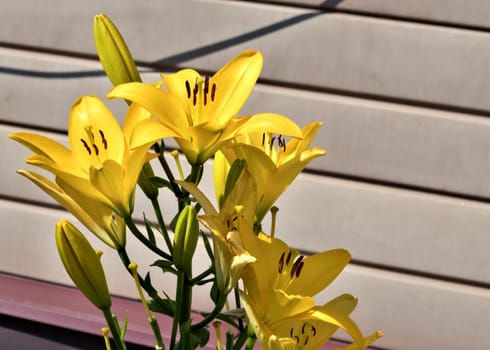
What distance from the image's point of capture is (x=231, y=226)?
1.90 ft

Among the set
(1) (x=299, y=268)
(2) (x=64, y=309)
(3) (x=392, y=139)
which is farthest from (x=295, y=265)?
(2) (x=64, y=309)

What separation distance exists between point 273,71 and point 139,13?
0.93 feet

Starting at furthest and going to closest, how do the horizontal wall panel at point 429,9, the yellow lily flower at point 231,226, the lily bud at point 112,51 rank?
1. the horizontal wall panel at point 429,9
2. the lily bud at point 112,51
3. the yellow lily flower at point 231,226

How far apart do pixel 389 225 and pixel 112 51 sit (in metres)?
1.09

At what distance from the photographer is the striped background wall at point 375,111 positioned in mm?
1587

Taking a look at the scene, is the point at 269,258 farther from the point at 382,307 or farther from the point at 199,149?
the point at 382,307

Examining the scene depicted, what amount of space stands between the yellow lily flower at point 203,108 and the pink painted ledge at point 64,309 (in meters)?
1.13

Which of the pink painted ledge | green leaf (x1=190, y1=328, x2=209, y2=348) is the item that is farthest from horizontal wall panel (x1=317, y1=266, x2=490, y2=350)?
green leaf (x1=190, y1=328, x2=209, y2=348)

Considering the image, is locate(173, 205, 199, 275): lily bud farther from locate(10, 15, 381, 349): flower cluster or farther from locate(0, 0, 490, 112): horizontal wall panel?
locate(0, 0, 490, 112): horizontal wall panel

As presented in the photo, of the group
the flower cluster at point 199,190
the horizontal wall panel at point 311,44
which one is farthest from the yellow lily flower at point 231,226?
the horizontal wall panel at point 311,44

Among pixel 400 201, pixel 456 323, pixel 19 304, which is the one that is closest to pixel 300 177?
pixel 400 201

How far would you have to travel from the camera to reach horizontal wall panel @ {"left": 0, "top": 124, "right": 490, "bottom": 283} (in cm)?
164

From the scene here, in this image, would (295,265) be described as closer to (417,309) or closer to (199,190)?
(199,190)

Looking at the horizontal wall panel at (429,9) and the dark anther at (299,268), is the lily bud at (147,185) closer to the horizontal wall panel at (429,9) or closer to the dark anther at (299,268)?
the dark anther at (299,268)
